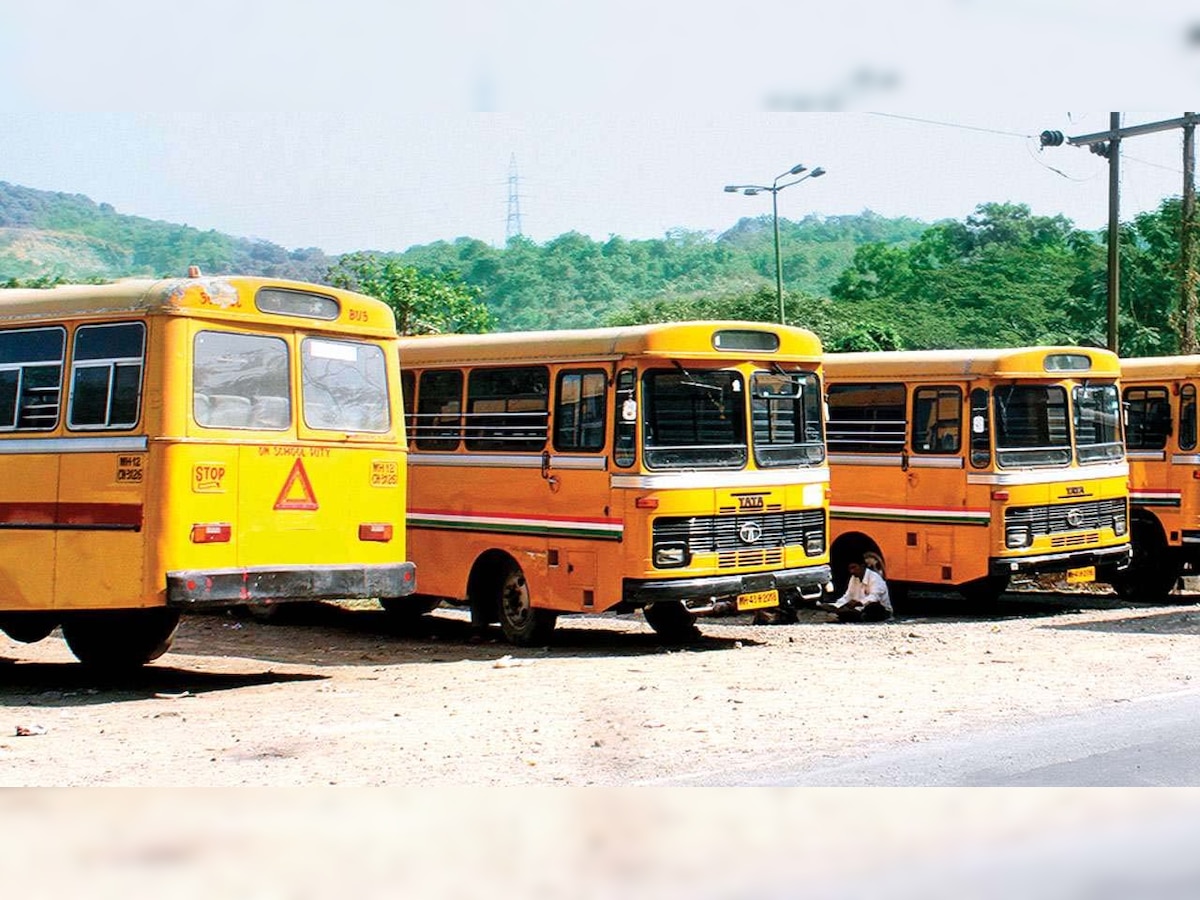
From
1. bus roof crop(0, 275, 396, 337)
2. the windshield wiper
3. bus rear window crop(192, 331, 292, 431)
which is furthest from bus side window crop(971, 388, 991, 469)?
bus rear window crop(192, 331, 292, 431)

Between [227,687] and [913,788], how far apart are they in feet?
21.4

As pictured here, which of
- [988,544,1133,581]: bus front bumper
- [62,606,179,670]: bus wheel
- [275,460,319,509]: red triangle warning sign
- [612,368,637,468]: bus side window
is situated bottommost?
[62,606,179,670]: bus wheel

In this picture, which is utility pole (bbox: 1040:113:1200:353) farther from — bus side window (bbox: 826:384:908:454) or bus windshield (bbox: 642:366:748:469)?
bus windshield (bbox: 642:366:748:469)

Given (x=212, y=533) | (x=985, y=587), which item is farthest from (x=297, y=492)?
(x=985, y=587)

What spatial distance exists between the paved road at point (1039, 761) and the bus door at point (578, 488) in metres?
4.86

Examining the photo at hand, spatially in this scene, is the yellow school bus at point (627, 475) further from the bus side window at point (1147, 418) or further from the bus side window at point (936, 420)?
the bus side window at point (1147, 418)

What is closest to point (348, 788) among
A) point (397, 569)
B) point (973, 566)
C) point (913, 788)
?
point (913, 788)

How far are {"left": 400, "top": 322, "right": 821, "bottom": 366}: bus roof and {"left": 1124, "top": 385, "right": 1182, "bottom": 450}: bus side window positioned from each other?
19.3 feet

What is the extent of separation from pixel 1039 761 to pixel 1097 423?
31.4 ft

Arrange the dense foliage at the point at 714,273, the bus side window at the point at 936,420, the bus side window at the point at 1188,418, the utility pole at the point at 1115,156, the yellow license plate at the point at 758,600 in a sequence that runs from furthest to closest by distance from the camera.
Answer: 1. the dense foliage at the point at 714,273
2. the utility pole at the point at 1115,156
3. the bus side window at the point at 1188,418
4. the bus side window at the point at 936,420
5. the yellow license plate at the point at 758,600

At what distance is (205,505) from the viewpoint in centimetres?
1149

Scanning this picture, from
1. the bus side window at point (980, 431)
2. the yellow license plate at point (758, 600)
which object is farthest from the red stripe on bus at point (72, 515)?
the bus side window at point (980, 431)

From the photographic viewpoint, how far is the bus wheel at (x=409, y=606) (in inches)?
673

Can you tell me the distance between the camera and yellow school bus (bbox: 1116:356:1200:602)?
18688mm
